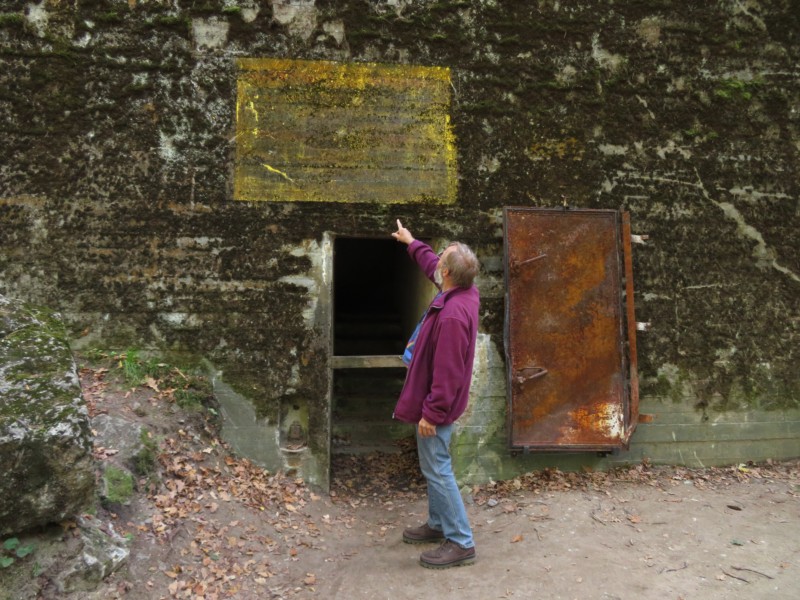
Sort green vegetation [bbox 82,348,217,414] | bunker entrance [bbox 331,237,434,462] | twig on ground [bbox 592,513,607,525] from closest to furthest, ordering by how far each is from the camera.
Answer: twig on ground [bbox 592,513,607,525] → green vegetation [bbox 82,348,217,414] → bunker entrance [bbox 331,237,434,462]

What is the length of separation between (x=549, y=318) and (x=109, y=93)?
4319 millimetres

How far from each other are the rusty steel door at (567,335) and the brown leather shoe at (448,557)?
4.70 ft

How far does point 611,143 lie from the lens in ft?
18.5

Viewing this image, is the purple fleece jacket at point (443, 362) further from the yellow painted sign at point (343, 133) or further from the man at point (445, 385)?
the yellow painted sign at point (343, 133)

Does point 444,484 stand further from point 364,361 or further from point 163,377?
point 163,377

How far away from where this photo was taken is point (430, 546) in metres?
4.35

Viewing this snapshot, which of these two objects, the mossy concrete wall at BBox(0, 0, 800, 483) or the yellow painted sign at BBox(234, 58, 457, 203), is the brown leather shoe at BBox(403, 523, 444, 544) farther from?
the yellow painted sign at BBox(234, 58, 457, 203)

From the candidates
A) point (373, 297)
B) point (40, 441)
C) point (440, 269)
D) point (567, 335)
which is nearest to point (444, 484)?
point (440, 269)

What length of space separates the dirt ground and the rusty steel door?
20.6 inches

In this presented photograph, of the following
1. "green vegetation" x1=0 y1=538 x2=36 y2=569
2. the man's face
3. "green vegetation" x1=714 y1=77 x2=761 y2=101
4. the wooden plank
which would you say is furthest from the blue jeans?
"green vegetation" x1=714 y1=77 x2=761 y2=101

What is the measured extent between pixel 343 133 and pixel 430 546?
139 inches

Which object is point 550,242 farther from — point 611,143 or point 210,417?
point 210,417

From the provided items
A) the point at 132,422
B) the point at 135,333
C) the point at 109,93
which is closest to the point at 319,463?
the point at 132,422

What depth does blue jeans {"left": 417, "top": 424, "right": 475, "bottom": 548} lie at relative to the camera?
3938mm
